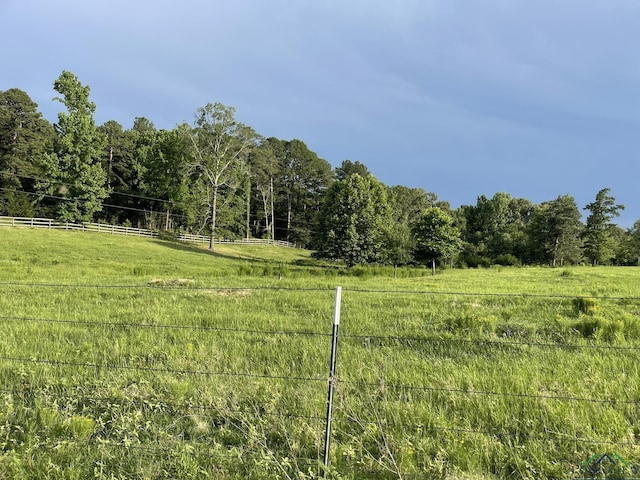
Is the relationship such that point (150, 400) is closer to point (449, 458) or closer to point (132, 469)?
point (132, 469)

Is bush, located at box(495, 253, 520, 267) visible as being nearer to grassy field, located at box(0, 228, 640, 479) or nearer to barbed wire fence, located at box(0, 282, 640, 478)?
grassy field, located at box(0, 228, 640, 479)

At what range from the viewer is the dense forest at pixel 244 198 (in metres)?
40.4

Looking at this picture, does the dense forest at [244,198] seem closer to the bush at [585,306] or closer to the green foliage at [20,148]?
the green foliage at [20,148]

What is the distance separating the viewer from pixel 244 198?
6512 centimetres

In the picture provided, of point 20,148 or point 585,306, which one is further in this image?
point 20,148

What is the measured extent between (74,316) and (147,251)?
29224mm

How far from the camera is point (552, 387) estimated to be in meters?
4.11

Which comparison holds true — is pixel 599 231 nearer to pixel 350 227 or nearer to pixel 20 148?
pixel 350 227

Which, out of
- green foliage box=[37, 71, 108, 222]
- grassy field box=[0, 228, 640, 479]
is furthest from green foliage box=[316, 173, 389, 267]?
grassy field box=[0, 228, 640, 479]

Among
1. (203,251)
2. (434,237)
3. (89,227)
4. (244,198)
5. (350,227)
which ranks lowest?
(203,251)

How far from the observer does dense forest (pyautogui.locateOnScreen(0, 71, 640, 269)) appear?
40.4m

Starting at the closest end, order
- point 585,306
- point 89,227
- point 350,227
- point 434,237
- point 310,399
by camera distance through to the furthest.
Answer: point 310,399 < point 585,306 < point 434,237 < point 350,227 < point 89,227

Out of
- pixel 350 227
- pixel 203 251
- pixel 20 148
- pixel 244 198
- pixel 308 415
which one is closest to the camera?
pixel 308 415

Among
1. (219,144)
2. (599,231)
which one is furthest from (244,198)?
(599,231)
